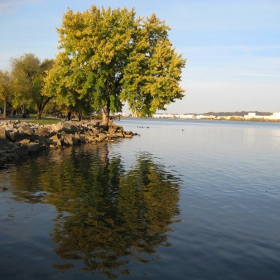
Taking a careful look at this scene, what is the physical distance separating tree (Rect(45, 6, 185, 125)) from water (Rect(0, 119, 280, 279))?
1186 inches

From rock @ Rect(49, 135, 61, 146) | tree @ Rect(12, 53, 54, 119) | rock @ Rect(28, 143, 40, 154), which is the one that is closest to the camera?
rock @ Rect(28, 143, 40, 154)

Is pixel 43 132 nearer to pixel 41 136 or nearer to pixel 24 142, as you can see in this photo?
pixel 41 136

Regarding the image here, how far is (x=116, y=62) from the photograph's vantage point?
167 ft

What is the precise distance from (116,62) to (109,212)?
136ft

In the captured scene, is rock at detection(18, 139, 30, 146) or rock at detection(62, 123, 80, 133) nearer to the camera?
rock at detection(18, 139, 30, 146)

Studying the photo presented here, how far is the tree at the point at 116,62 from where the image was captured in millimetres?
47344

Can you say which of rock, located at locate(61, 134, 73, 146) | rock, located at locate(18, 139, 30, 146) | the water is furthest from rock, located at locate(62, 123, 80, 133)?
the water

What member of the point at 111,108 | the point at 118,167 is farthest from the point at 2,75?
the point at 118,167

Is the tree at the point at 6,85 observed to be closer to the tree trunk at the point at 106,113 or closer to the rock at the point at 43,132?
the tree trunk at the point at 106,113

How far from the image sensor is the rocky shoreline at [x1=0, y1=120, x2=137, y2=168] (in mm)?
27522

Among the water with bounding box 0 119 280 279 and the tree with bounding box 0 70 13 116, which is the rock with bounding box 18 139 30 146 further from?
the tree with bounding box 0 70 13 116

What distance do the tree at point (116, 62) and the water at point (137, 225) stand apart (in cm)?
3013

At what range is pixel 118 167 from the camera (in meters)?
23.2

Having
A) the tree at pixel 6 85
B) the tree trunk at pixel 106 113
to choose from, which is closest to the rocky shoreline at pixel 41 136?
the tree trunk at pixel 106 113
